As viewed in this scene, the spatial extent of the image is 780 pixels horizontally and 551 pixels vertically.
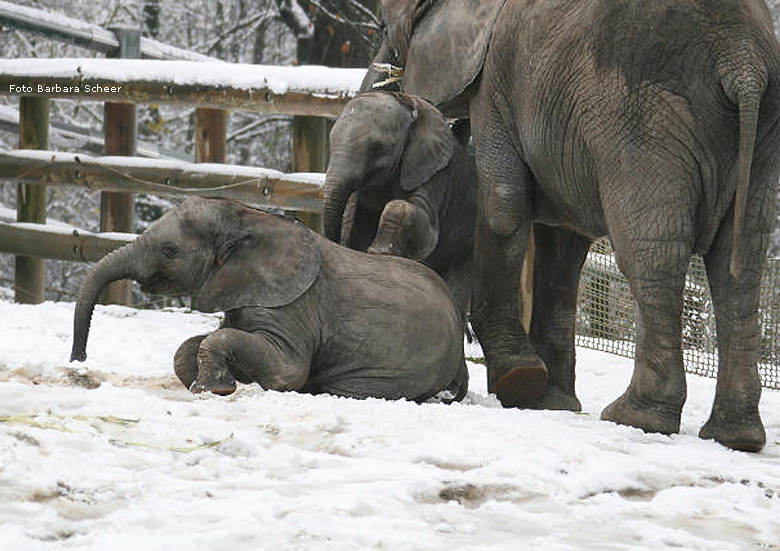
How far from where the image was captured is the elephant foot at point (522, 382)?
17.5 feet

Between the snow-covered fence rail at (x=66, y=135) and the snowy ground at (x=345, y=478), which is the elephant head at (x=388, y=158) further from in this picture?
the snow-covered fence rail at (x=66, y=135)

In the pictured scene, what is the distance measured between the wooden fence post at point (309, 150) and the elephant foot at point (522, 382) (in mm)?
3544

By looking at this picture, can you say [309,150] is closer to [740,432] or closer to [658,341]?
[658,341]

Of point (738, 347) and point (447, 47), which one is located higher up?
point (447, 47)

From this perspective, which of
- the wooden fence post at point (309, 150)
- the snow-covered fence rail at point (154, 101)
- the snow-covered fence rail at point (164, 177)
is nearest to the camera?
the snow-covered fence rail at point (154, 101)

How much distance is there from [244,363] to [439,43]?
6.24ft

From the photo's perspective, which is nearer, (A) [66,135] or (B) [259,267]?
(B) [259,267]

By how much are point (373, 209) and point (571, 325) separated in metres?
1.00

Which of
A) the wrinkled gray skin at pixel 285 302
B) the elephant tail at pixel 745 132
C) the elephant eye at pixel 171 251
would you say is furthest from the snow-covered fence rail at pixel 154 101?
the elephant tail at pixel 745 132

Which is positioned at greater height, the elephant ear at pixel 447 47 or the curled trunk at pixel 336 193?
the elephant ear at pixel 447 47

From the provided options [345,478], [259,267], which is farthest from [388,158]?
[345,478]

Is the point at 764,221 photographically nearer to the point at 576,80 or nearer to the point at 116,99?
the point at 576,80

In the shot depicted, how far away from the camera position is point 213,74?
8.34 metres

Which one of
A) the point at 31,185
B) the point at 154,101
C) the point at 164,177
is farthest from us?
the point at 31,185
